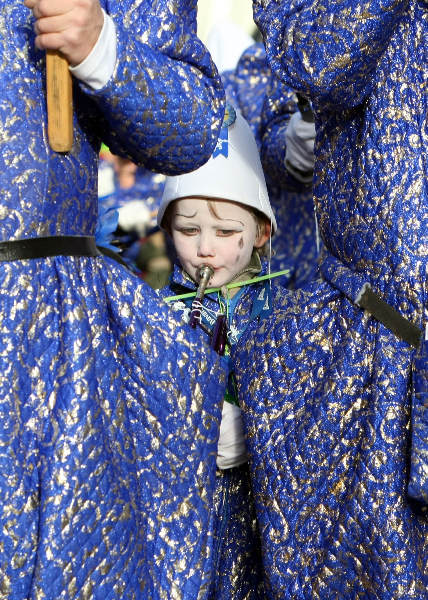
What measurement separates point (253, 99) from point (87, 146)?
1.58 m

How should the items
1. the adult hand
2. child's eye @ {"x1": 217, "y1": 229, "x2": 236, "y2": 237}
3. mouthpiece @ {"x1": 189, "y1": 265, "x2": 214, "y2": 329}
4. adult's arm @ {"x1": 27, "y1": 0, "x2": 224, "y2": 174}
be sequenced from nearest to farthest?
the adult hand < adult's arm @ {"x1": 27, "y1": 0, "x2": 224, "y2": 174} < mouthpiece @ {"x1": 189, "y1": 265, "x2": 214, "y2": 329} < child's eye @ {"x1": 217, "y1": 229, "x2": 236, "y2": 237}

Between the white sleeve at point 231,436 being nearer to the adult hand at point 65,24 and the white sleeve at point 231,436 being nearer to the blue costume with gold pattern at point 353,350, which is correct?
the blue costume with gold pattern at point 353,350

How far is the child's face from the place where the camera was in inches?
92.2

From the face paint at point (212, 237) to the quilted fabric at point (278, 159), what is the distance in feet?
1.45

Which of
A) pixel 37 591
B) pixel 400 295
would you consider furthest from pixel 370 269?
pixel 37 591

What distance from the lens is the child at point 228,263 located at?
7.11 feet

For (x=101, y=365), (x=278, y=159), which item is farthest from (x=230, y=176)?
(x=101, y=365)

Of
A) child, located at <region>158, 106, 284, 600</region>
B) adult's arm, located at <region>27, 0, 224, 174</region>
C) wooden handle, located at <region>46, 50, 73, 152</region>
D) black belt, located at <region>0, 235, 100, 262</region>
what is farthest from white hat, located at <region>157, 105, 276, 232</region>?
wooden handle, located at <region>46, 50, 73, 152</region>

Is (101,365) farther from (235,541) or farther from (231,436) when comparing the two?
(235,541)

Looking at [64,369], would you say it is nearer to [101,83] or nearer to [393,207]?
[101,83]

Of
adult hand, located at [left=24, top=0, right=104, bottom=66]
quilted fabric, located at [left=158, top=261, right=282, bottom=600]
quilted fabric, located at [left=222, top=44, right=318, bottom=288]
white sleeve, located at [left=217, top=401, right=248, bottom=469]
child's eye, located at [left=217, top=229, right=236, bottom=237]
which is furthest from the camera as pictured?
quilted fabric, located at [left=222, top=44, right=318, bottom=288]

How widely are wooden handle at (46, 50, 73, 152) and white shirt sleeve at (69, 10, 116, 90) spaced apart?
0.02 metres

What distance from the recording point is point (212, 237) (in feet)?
7.69

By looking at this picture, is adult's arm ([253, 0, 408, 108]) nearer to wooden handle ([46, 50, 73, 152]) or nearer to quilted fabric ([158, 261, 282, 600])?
wooden handle ([46, 50, 73, 152])
